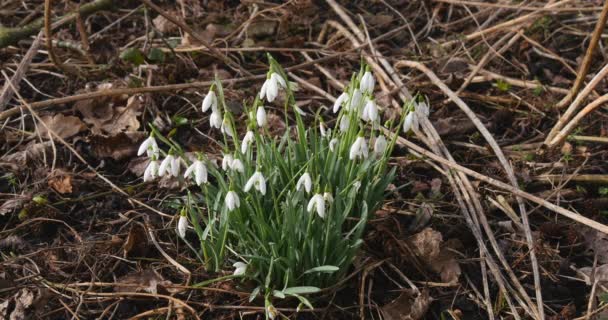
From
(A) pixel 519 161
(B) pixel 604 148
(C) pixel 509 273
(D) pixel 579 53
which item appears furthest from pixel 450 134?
(D) pixel 579 53

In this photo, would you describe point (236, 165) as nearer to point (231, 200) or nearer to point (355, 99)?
point (231, 200)

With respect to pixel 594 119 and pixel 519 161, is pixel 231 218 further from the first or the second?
pixel 594 119

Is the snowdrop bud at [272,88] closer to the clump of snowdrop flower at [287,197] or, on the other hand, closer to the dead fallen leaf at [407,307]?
the clump of snowdrop flower at [287,197]

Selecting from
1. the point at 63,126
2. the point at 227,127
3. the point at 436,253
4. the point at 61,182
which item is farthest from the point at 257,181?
the point at 63,126

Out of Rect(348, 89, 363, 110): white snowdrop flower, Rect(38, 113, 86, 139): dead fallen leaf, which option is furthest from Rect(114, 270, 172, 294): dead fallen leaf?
Rect(38, 113, 86, 139): dead fallen leaf

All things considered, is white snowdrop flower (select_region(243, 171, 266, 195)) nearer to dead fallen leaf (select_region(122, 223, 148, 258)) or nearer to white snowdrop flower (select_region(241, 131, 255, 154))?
white snowdrop flower (select_region(241, 131, 255, 154))

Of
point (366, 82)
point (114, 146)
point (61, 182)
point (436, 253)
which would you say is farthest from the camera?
point (114, 146)
